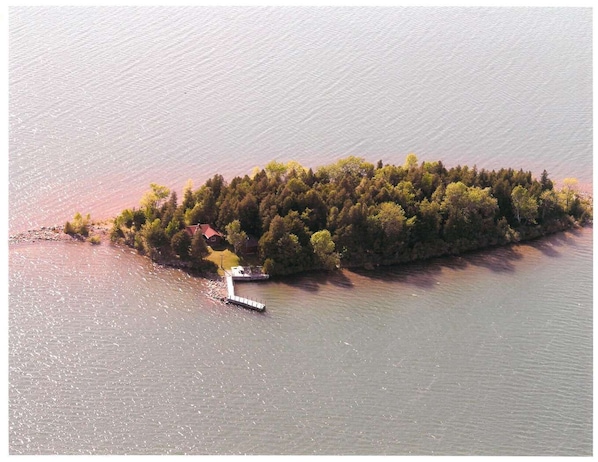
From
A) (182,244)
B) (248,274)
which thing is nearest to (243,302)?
(248,274)

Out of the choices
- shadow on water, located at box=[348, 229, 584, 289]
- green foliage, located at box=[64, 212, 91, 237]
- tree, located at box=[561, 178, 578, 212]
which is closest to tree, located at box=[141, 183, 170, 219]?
green foliage, located at box=[64, 212, 91, 237]

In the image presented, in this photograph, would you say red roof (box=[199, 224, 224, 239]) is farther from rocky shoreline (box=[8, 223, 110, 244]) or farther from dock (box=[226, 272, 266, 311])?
rocky shoreline (box=[8, 223, 110, 244])

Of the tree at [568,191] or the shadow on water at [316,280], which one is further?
the tree at [568,191]

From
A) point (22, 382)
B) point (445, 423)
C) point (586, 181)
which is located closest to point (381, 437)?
point (445, 423)

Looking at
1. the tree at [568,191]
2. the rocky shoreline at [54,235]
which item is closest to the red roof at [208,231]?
the rocky shoreline at [54,235]

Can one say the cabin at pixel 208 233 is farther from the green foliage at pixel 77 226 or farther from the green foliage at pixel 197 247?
the green foliage at pixel 77 226
